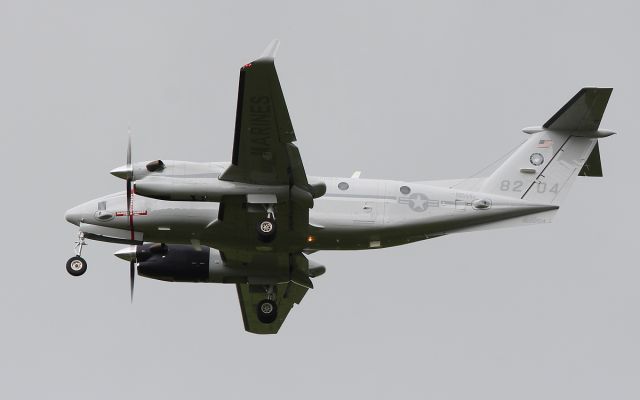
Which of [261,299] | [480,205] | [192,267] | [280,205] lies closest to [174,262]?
[192,267]

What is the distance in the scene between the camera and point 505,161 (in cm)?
3225

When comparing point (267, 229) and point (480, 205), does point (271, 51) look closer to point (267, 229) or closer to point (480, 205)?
point (267, 229)

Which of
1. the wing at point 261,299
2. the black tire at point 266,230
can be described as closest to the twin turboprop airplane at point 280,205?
the black tire at point 266,230

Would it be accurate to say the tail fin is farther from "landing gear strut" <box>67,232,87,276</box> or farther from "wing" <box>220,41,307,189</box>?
"landing gear strut" <box>67,232,87,276</box>

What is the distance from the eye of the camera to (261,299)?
34344 millimetres

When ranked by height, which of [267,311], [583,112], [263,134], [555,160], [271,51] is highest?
[271,51]

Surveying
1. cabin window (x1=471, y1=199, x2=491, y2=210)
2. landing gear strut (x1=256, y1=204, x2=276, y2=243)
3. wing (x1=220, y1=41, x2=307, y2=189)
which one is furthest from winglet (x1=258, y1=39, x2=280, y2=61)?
cabin window (x1=471, y1=199, x2=491, y2=210)

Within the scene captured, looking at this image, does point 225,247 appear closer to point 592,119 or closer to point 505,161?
point 505,161

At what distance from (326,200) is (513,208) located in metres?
5.09

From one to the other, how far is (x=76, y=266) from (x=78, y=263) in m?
0.10

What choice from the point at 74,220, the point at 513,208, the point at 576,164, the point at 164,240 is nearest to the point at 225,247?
the point at 164,240

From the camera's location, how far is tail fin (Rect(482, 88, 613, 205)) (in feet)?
104

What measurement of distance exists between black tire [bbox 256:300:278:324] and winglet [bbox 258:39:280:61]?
9490 millimetres

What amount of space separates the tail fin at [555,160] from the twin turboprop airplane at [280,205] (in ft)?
0.09
